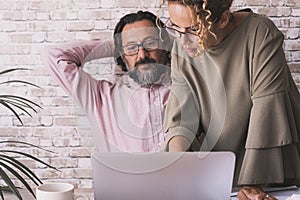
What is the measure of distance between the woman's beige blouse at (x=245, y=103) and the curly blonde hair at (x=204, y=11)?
0.40 feet

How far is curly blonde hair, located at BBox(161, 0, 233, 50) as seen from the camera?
183cm

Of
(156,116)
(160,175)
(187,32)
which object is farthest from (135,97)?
(160,175)

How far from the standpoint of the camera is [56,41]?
2861mm

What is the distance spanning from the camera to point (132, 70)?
2002 millimetres

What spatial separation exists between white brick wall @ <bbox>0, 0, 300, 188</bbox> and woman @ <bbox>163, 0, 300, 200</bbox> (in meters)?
0.77

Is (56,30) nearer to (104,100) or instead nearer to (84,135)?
(104,100)

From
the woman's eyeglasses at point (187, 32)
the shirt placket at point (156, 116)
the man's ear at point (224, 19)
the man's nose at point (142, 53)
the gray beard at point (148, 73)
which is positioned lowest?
the shirt placket at point (156, 116)

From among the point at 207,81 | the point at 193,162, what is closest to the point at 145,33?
the point at 207,81

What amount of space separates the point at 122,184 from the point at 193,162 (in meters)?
0.22

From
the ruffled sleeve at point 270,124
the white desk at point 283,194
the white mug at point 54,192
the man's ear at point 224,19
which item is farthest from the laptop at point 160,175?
the man's ear at point 224,19

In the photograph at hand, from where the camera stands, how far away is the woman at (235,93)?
1853mm

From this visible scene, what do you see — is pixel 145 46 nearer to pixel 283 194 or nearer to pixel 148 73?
pixel 148 73

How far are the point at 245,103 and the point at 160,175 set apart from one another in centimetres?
61

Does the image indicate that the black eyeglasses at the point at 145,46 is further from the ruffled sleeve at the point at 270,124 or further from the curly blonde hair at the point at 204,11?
the ruffled sleeve at the point at 270,124
